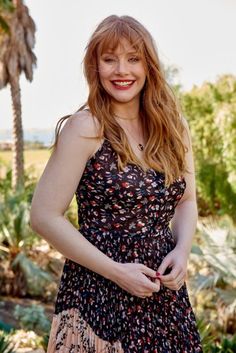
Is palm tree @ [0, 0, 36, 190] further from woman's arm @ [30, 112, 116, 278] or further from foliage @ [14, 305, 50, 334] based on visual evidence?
woman's arm @ [30, 112, 116, 278]

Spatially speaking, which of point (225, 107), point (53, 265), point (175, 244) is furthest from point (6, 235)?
point (175, 244)

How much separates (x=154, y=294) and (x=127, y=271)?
16cm

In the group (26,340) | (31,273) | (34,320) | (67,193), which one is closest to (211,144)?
(31,273)

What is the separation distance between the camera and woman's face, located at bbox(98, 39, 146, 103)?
1912mm

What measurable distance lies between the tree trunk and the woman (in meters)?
18.8

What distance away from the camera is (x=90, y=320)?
1912mm

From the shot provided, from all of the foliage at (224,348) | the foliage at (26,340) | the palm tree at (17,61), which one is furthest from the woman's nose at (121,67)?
the palm tree at (17,61)

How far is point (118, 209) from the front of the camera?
1919 mm

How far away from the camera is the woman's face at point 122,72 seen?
1.91 m

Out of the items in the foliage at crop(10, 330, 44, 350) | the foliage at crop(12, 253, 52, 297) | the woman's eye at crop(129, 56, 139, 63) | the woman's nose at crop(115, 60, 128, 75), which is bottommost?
the foliage at crop(12, 253, 52, 297)

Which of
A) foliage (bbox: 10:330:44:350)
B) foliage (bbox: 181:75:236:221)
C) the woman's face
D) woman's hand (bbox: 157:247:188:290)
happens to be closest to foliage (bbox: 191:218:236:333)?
foliage (bbox: 10:330:44:350)

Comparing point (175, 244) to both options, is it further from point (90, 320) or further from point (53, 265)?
point (53, 265)

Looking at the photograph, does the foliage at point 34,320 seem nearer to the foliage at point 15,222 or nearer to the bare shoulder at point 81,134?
the foliage at point 15,222

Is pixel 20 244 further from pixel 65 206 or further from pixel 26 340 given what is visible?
pixel 65 206
